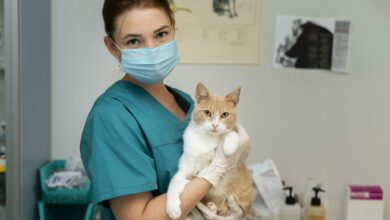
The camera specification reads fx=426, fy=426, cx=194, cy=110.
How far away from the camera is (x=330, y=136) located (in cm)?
220

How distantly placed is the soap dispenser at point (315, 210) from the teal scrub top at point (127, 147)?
1.02m

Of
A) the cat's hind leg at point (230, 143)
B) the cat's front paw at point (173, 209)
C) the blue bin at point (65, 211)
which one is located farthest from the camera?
the blue bin at point (65, 211)

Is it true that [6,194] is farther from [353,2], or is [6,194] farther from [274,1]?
[353,2]

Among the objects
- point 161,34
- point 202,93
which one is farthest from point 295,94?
point 161,34

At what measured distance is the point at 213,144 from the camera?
4.19ft

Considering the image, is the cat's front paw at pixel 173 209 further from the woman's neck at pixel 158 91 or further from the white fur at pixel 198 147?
the woman's neck at pixel 158 91

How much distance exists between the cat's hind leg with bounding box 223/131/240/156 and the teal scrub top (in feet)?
0.51

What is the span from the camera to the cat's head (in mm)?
1243

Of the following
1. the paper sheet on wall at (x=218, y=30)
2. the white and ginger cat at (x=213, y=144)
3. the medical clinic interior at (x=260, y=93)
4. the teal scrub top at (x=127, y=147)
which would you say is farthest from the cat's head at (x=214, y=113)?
the paper sheet on wall at (x=218, y=30)

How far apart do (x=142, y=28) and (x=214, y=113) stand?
0.32m

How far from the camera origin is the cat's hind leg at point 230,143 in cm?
120

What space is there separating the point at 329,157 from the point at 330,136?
11 cm

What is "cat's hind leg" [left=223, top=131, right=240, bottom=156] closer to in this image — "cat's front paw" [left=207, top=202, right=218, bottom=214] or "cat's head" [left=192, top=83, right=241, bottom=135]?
"cat's head" [left=192, top=83, right=241, bottom=135]

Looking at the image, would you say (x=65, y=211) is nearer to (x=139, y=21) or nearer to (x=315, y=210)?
(x=315, y=210)
